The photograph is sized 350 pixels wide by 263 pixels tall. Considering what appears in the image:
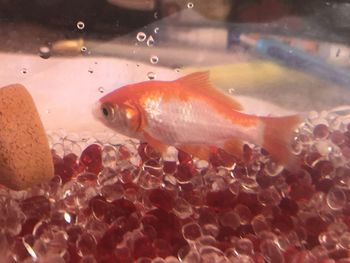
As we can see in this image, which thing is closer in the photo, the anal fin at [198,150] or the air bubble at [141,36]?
the anal fin at [198,150]

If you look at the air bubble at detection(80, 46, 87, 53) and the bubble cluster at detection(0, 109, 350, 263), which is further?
the air bubble at detection(80, 46, 87, 53)

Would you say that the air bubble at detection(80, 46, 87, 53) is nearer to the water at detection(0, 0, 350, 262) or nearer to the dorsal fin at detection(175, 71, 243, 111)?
the water at detection(0, 0, 350, 262)

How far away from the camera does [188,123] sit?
0.78m

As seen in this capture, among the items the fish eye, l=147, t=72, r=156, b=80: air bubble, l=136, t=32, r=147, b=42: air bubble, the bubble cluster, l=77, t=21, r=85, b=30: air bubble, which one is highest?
l=77, t=21, r=85, b=30: air bubble

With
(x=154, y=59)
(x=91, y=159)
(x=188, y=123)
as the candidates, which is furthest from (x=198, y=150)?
(x=154, y=59)

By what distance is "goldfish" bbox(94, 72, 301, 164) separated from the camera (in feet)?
2.50

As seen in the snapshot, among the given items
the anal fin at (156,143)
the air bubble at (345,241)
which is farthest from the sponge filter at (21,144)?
the air bubble at (345,241)

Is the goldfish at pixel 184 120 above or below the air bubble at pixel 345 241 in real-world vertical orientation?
above

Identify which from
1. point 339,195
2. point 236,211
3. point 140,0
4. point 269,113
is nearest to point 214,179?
point 236,211

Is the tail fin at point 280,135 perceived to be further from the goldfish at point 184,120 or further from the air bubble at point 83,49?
the air bubble at point 83,49

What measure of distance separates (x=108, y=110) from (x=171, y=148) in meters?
0.13

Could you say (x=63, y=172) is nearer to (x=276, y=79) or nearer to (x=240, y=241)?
(x=240, y=241)

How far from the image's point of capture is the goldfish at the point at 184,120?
0.76 m

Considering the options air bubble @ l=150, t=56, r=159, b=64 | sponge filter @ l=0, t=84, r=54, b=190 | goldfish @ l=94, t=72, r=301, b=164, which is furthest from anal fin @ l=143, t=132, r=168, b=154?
air bubble @ l=150, t=56, r=159, b=64
